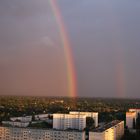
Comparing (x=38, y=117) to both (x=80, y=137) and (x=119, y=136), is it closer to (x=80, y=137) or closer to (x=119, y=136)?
(x=119, y=136)

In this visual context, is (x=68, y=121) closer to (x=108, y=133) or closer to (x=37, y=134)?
(x=37, y=134)

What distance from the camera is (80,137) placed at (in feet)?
73.2

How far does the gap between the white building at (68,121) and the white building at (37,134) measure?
7482mm

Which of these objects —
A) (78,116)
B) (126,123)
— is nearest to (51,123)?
(78,116)

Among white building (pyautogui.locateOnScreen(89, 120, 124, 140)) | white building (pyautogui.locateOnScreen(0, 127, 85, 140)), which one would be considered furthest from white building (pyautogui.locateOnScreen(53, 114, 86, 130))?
white building (pyautogui.locateOnScreen(0, 127, 85, 140))

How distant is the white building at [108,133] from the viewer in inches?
851

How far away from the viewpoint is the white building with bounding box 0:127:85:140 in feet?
73.5

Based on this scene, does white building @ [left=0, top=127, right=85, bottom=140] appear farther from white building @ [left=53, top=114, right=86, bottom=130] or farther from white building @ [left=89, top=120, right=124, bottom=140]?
white building @ [left=53, top=114, right=86, bottom=130]

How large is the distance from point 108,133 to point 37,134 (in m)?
4.96

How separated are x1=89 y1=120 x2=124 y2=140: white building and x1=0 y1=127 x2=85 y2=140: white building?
90cm

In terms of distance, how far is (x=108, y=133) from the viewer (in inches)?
Answer: 907

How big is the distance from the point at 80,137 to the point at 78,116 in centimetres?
899

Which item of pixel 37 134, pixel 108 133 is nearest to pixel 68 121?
pixel 37 134

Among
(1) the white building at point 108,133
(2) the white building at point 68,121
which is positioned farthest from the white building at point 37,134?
(2) the white building at point 68,121
